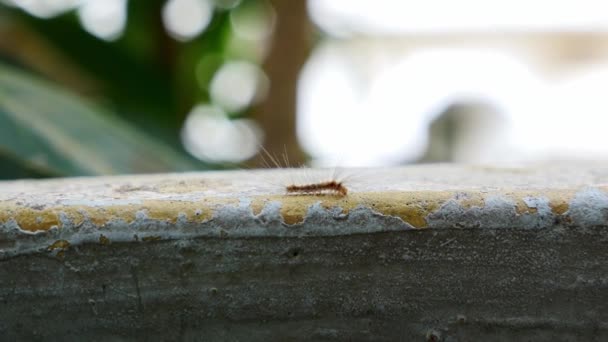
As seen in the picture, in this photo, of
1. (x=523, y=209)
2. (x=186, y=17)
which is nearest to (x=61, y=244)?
(x=523, y=209)

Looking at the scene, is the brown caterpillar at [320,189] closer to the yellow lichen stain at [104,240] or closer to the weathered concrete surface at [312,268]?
the weathered concrete surface at [312,268]

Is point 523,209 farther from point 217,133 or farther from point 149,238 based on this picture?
point 217,133

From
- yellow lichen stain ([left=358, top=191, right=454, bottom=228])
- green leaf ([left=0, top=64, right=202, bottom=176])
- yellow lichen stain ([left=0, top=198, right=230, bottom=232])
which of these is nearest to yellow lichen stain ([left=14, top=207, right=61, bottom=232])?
yellow lichen stain ([left=0, top=198, right=230, bottom=232])

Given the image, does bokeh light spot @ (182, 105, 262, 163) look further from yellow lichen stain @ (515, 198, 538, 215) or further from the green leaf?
yellow lichen stain @ (515, 198, 538, 215)

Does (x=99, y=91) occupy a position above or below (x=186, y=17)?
below

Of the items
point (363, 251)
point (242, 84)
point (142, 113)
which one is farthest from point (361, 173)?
point (242, 84)

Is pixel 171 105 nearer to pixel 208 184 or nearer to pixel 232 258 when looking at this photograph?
pixel 208 184

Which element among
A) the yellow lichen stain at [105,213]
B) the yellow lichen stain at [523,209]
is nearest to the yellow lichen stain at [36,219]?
the yellow lichen stain at [105,213]

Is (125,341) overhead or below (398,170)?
below
